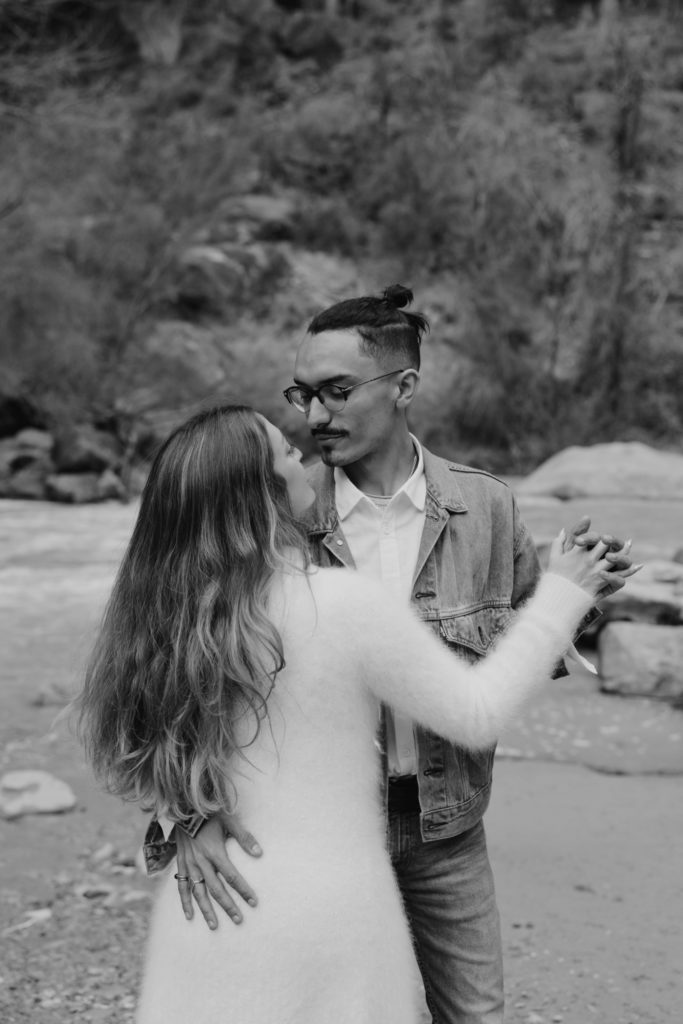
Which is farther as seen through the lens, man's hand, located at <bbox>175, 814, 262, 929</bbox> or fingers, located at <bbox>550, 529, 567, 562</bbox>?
fingers, located at <bbox>550, 529, 567, 562</bbox>

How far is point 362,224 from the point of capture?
19812 mm

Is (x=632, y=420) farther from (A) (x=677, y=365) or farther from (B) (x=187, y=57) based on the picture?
(B) (x=187, y=57)

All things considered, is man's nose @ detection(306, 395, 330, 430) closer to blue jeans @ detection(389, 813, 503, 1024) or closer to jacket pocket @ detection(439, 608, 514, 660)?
jacket pocket @ detection(439, 608, 514, 660)

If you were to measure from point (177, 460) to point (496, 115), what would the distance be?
1919 centimetres

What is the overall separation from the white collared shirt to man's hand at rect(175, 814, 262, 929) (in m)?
0.49

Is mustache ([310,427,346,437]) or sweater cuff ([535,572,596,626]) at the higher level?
mustache ([310,427,346,437])

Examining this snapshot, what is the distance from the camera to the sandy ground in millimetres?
2768

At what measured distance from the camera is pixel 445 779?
1.64m

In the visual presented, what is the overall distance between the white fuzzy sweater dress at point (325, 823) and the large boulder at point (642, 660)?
403cm

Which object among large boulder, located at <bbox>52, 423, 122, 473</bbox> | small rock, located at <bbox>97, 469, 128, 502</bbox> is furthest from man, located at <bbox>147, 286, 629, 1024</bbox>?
large boulder, located at <bbox>52, 423, 122, 473</bbox>

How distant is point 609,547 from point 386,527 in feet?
1.28

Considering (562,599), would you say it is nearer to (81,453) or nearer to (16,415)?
(81,453)

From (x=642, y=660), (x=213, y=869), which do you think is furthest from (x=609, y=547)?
(x=642, y=660)

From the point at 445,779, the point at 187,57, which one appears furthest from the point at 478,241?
the point at 445,779
